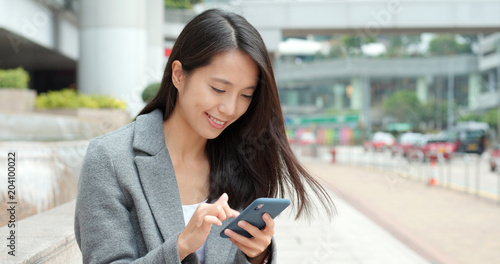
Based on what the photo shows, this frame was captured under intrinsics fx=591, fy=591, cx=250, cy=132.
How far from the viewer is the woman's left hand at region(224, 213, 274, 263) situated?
1731 mm

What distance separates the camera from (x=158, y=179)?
1882mm

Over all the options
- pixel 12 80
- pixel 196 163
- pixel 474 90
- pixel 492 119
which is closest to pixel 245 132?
pixel 196 163

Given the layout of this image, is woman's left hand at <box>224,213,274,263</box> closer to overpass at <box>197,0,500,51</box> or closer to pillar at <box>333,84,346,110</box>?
overpass at <box>197,0,500,51</box>

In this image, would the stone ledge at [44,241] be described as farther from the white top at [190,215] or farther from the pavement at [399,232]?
the pavement at [399,232]

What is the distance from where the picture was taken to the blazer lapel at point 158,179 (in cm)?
184

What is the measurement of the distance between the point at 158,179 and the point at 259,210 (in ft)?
1.28

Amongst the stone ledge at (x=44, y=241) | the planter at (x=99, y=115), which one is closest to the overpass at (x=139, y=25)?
the planter at (x=99, y=115)

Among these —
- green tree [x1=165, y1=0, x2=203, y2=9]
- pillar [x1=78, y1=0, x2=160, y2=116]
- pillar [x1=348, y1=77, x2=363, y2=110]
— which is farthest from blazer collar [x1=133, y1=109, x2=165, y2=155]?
pillar [x1=348, y1=77, x2=363, y2=110]

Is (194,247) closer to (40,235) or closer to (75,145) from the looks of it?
(40,235)

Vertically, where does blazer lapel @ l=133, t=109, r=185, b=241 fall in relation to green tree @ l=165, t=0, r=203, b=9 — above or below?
below

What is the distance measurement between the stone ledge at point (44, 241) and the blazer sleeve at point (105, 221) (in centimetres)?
51

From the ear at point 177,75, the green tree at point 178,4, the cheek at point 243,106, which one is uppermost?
the green tree at point 178,4

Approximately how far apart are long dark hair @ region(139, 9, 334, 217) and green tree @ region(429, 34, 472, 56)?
75913mm

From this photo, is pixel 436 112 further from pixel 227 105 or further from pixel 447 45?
pixel 227 105
